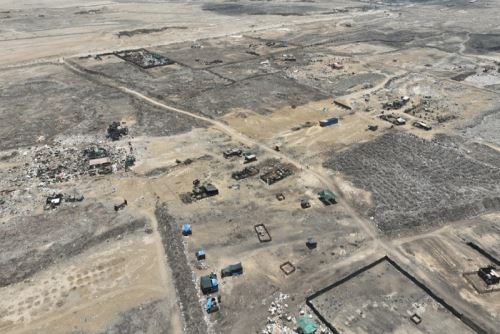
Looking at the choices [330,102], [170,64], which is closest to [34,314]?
[330,102]

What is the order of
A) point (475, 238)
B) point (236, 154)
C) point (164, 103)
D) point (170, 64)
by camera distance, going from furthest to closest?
point (170, 64)
point (164, 103)
point (236, 154)
point (475, 238)

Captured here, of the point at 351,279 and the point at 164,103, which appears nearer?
the point at 351,279

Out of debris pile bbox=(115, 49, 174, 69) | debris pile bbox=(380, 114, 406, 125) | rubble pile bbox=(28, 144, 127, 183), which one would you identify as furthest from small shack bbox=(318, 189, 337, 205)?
debris pile bbox=(115, 49, 174, 69)

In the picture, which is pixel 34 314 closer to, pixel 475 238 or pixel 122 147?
pixel 122 147

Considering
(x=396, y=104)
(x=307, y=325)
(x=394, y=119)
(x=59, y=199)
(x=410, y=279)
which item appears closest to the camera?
(x=307, y=325)

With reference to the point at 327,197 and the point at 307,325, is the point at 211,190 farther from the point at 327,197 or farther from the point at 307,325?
the point at 307,325

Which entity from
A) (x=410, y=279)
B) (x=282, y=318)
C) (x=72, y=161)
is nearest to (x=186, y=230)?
(x=282, y=318)

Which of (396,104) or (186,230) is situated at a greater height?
(396,104)
